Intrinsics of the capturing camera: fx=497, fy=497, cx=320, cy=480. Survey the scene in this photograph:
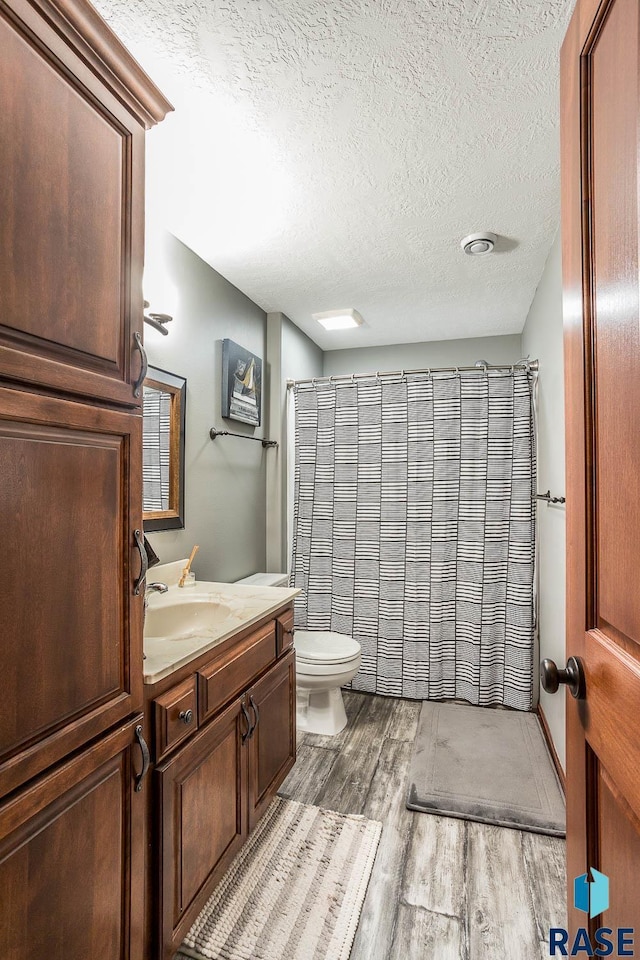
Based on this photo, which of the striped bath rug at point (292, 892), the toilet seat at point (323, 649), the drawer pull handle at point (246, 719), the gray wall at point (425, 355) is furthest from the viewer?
the gray wall at point (425, 355)

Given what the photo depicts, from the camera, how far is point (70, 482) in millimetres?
926

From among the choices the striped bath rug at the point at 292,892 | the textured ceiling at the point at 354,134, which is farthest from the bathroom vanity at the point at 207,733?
the textured ceiling at the point at 354,134

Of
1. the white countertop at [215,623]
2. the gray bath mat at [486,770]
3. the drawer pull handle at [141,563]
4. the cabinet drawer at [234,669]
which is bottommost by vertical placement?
the gray bath mat at [486,770]

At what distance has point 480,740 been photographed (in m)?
2.47

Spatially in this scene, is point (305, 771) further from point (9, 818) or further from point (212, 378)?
point (212, 378)

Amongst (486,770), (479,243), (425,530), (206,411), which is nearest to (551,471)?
(425,530)

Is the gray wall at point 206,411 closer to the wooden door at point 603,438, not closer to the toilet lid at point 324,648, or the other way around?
the toilet lid at point 324,648

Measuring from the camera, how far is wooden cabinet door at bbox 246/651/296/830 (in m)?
1.67

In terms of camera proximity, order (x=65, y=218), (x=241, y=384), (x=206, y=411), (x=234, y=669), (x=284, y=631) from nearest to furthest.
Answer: (x=65, y=218) < (x=234, y=669) < (x=284, y=631) < (x=206, y=411) < (x=241, y=384)

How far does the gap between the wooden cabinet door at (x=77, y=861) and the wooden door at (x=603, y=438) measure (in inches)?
34.6

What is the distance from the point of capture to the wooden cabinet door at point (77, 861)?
2.65ft

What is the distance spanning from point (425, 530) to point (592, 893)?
224 cm

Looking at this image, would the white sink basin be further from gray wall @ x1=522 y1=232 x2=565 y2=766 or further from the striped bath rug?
gray wall @ x1=522 y1=232 x2=565 y2=766

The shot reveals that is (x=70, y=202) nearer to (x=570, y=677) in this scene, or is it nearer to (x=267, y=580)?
(x=570, y=677)
